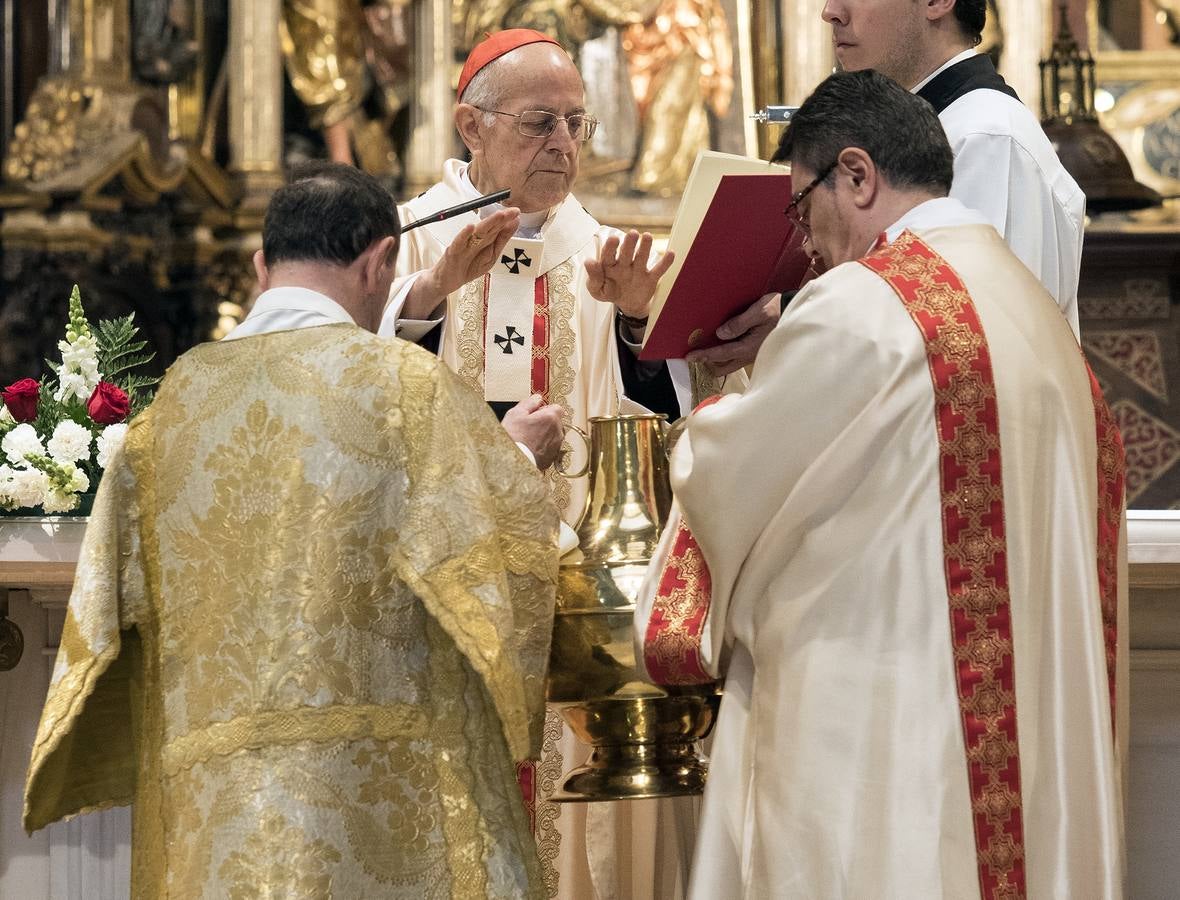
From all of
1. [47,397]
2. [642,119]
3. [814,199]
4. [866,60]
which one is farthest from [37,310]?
[814,199]

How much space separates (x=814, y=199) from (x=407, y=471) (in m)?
0.79

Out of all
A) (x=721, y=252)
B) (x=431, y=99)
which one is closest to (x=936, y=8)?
(x=721, y=252)

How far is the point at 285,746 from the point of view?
3043 mm

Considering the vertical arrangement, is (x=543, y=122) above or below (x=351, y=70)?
below

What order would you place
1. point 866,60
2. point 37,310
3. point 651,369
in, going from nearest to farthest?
1. point 866,60
2. point 651,369
3. point 37,310

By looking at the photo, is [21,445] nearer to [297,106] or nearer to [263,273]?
[263,273]

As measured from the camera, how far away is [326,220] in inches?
126

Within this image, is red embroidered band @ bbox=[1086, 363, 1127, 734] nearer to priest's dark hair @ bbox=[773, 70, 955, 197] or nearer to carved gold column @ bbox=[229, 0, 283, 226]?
priest's dark hair @ bbox=[773, 70, 955, 197]

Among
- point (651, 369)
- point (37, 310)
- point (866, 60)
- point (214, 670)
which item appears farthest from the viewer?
point (37, 310)

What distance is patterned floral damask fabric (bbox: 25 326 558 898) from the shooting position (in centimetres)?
304

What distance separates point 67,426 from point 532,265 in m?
1.13

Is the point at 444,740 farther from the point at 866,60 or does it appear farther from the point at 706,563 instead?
the point at 866,60

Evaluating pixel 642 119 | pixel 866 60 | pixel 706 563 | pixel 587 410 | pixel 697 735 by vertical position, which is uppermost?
pixel 642 119

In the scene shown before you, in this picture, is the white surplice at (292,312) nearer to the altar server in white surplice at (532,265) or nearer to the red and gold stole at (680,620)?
the red and gold stole at (680,620)
